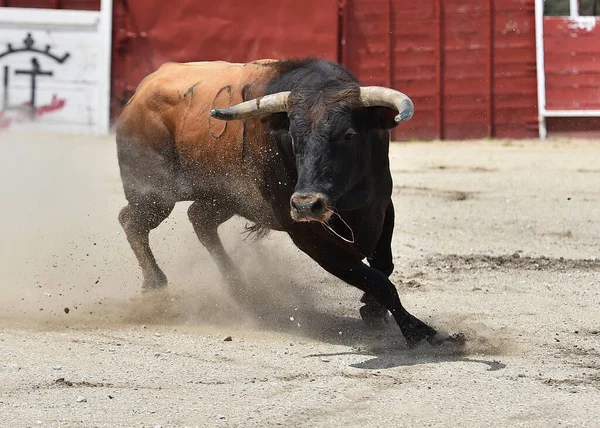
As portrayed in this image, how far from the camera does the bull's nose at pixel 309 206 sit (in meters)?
4.05

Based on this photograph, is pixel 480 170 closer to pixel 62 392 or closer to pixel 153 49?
pixel 153 49

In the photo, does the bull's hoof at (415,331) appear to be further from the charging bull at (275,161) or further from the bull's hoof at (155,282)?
the bull's hoof at (155,282)

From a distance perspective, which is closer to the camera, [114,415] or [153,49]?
[114,415]

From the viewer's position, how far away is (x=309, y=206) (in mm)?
4051

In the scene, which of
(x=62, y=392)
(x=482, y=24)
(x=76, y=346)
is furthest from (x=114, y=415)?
(x=482, y=24)

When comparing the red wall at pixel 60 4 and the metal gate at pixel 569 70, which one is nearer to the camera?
the metal gate at pixel 569 70

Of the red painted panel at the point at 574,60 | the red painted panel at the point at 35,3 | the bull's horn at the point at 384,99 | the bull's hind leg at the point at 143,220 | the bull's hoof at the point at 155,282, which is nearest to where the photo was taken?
the bull's horn at the point at 384,99

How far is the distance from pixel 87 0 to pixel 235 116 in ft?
30.4

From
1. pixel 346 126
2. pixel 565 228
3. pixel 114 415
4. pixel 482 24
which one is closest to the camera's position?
pixel 114 415

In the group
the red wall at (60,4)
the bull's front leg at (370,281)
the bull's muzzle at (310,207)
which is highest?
the red wall at (60,4)

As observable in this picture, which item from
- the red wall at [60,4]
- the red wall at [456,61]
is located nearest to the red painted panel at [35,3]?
the red wall at [60,4]

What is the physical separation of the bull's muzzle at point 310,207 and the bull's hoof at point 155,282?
1.56 meters

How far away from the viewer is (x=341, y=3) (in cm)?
1280

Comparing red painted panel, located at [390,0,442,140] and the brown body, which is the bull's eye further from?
red painted panel, located at [390,0,442,140]
